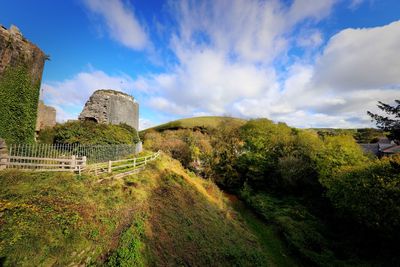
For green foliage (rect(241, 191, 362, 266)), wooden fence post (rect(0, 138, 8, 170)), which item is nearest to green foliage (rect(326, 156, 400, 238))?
green foliage (rect(241, 191, 362, 266))

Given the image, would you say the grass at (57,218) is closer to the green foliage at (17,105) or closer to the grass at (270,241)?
the green foliage at (17,105)

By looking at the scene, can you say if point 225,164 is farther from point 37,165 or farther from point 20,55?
point 20,55

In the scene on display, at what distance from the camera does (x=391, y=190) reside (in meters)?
13.5

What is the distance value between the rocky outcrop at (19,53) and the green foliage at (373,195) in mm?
24772

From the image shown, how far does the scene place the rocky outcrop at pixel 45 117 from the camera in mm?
20000

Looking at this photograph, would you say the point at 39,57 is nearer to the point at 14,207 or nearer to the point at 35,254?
the point at 14,207

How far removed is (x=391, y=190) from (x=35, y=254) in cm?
1867

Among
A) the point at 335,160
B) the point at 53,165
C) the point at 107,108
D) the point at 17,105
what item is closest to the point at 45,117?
the point at 107,108

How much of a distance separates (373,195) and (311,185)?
33.5 ft

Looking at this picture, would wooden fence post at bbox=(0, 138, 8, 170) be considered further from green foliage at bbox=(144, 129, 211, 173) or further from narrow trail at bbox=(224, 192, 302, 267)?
green foliage at bbox=(144, 129, 211, 173)

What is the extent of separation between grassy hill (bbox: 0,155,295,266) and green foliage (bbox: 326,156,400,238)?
241 inches

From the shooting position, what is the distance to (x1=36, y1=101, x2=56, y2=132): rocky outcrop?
20000mm

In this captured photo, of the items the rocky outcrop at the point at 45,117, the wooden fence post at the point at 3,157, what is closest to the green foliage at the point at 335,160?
the wooden fence post at the point at 3,157

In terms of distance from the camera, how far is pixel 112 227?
877 centimetres
